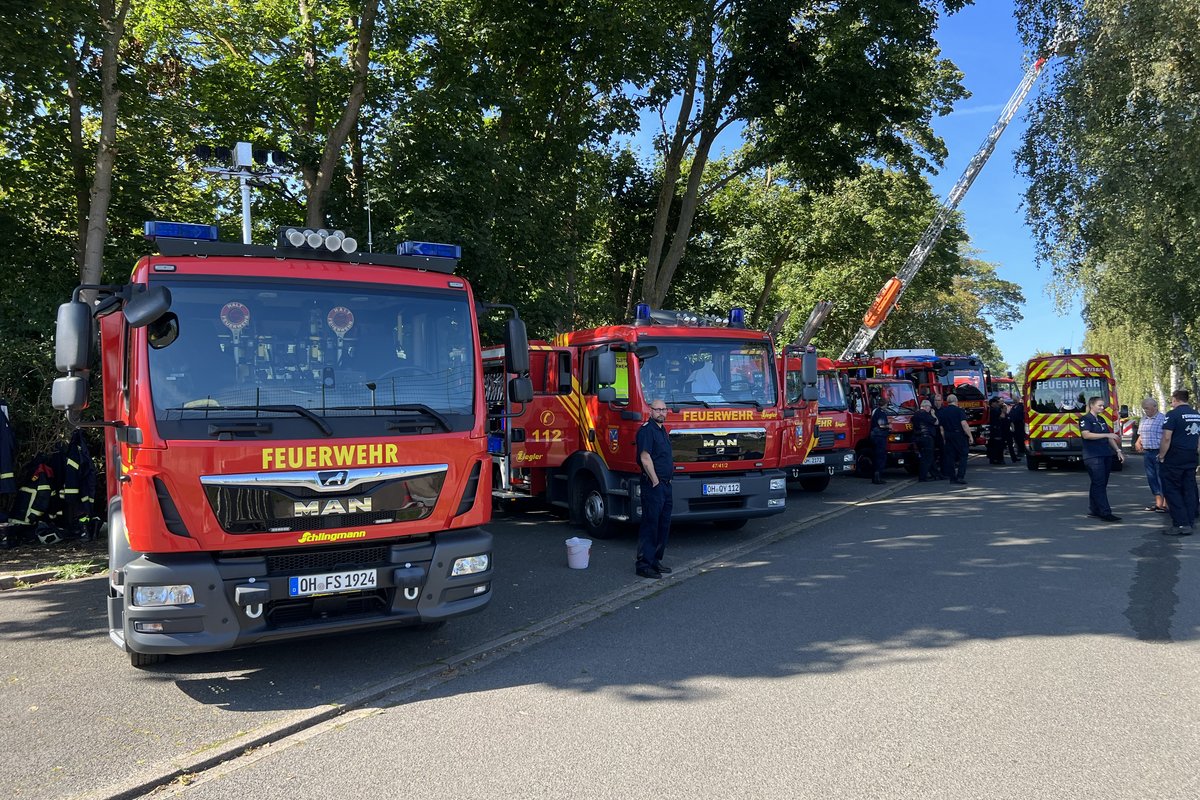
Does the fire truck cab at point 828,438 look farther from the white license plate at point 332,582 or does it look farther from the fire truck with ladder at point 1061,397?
the white license plate at point 332,582

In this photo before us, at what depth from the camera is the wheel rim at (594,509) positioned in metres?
10.5

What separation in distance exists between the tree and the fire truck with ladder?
6.14 metres

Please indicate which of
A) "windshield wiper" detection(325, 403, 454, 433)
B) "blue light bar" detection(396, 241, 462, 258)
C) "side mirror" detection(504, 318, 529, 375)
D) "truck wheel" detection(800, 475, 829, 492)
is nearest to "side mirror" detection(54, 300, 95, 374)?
"windshield wiper" detection(325, 403, 454, 433)

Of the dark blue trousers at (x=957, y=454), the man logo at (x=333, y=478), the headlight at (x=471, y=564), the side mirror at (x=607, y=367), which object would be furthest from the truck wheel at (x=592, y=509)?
the dark blue trousers at (x=957, y=454)

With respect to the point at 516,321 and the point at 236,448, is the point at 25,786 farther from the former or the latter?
the point at 516,321

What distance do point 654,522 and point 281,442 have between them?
417cm

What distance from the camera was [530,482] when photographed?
12008 mm

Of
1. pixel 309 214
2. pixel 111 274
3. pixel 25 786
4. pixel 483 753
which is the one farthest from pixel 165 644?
pixel 111 274

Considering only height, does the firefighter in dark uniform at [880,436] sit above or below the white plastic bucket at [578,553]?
above

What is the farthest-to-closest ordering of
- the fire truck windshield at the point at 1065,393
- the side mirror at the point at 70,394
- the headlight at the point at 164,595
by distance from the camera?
the fire truck windshield at the point at 1065,393, the side mirror at the point at 70,394, the headlight at the point at 164,595

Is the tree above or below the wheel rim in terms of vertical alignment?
above

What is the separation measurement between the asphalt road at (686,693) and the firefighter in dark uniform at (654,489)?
32 centimetres

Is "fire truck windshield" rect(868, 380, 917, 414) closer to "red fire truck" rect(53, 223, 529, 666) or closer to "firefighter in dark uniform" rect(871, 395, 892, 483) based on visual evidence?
"firefighter in dark uniform" rect(871, 395, 892, 483)

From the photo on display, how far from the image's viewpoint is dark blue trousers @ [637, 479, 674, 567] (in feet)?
26.6
